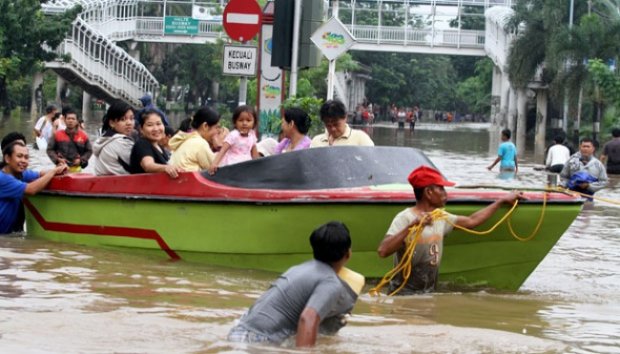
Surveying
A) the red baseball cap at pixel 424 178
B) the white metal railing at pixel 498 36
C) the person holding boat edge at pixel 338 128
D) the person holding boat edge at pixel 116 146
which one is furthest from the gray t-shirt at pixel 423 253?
the white metal railing at pixel 498 36

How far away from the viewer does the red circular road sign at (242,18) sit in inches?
616

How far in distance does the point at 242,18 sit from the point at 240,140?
4.32 meters

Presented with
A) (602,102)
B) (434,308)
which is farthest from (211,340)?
(602,102)

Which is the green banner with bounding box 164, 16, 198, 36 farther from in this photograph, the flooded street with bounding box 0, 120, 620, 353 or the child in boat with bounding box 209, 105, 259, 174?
the child in boat with bounding box 209, 105, 259, 174

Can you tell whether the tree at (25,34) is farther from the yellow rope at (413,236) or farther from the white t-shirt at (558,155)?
the yellow rope at (413,236)

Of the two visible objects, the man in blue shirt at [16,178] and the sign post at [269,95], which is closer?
the man in blue shirt at [16,178]

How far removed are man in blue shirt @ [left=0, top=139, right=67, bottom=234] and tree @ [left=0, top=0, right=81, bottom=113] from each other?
24.4m

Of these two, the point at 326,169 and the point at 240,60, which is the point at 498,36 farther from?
the point at 326,169

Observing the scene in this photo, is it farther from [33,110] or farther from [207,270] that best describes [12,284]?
[33,110]

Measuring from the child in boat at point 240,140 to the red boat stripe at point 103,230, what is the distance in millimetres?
865

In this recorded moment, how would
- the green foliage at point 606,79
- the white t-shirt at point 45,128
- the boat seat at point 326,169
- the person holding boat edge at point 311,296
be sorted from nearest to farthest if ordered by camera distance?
the person holding boat edge at point 311,296 → the boat seat at point 326,169 → the white t-shirt at point 45,128 → the green foliage at point 606,79

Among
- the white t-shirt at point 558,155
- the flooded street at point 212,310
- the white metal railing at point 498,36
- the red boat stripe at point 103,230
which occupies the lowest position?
the flooded street at point 212,310

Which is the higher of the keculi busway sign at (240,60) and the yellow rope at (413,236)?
the keculi busway sign at (240,60)

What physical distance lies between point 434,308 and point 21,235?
490cm
